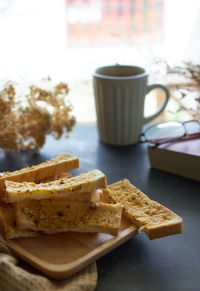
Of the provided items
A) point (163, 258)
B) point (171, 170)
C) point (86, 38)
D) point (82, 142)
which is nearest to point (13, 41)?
point (82, 142)

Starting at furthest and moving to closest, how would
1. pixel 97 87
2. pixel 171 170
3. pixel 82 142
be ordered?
pixel 82 142 → pixel 97 87 → pixel 171 170

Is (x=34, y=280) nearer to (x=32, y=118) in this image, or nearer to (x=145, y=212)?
(x=145, y=212)

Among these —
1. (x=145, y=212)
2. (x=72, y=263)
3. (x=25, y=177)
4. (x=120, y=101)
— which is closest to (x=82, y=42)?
(x=120, y=101)

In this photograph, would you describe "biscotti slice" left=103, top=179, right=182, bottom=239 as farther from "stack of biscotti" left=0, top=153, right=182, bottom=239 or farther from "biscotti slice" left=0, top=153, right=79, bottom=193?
"biscotti slice" left=0, top=153, right=79, bottom=193

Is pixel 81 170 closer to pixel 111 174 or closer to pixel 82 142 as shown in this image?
pixel 111 174

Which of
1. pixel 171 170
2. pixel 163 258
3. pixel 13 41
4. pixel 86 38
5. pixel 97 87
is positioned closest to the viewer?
pixel 163 258

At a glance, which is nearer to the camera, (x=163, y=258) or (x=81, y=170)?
(x=163, y=258)
